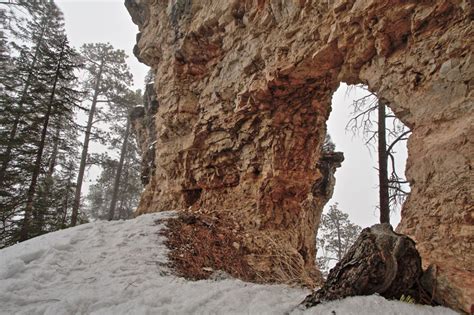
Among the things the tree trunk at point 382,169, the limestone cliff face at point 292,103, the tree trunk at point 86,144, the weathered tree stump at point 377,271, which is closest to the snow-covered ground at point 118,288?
the weathered tree stump at point 377,271

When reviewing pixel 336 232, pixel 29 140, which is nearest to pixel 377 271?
pixel 29 140

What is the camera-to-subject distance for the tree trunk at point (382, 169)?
7336 mm

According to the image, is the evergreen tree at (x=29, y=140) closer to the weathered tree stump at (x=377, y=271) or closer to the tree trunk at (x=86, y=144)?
the tree trunk at (x=86, y=144)

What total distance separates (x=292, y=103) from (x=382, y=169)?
3.61 metres

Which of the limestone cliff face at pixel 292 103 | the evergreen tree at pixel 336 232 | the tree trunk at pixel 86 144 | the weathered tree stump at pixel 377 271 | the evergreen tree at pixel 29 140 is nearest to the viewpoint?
the weathered tree stump at pixel 377 271

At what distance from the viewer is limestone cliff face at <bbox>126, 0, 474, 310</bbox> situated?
289 cm

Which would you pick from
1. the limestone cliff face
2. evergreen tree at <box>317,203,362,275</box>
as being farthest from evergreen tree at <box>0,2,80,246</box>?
evergreen tree at <box>317,203,362,275</box>

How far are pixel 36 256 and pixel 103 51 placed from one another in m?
18.9

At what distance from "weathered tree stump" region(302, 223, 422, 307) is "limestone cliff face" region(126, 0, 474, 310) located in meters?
0.28

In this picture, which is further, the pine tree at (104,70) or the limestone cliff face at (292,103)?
the pine tree at (104,70)

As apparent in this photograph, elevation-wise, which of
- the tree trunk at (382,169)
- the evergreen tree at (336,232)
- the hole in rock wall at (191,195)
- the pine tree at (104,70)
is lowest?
the evergreen tree at (336,232)

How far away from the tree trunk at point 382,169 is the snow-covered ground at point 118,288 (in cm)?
524

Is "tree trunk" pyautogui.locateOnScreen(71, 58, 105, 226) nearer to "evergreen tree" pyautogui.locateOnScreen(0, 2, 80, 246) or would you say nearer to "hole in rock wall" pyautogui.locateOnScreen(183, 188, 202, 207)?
"evergreen tree" pyautogui.locateOnScreen(0, 2, 80, 246)

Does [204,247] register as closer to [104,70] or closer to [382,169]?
[382,169]
